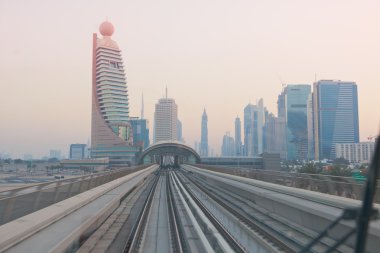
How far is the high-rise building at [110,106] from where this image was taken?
148 m

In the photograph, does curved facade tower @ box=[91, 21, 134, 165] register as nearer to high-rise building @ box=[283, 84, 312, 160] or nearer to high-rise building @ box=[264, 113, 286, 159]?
high-rise building @ box=[264, 113, 286, 159]

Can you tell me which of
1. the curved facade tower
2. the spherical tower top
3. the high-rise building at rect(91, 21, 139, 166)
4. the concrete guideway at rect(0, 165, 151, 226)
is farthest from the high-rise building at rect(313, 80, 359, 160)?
the spherical tower top

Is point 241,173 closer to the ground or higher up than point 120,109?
closer to the ground

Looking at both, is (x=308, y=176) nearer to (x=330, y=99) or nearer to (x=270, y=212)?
(x=270, y=212)

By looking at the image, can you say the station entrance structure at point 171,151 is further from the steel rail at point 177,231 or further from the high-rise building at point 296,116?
the steel rail at point 177,231

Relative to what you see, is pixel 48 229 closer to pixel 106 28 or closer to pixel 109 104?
pixel 109 104

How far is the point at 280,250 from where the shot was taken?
1021 centimetres

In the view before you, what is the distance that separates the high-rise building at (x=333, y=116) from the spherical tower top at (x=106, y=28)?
114924mm

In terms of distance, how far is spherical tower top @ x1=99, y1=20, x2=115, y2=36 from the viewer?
188625 mm

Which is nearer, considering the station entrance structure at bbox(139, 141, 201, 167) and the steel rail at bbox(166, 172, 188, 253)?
the steel rail at bbox(166, 172, 188, 253)

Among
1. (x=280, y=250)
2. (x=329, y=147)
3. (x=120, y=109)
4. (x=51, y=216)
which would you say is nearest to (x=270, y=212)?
(x=280, y=250)

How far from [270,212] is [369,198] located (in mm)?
15994

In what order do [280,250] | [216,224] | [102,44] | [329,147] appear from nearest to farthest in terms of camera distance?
[280,250] → [216,224] → [329,147] → [102,44]

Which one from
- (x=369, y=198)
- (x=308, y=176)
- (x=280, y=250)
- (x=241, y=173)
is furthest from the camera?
(x=241, y=173)
